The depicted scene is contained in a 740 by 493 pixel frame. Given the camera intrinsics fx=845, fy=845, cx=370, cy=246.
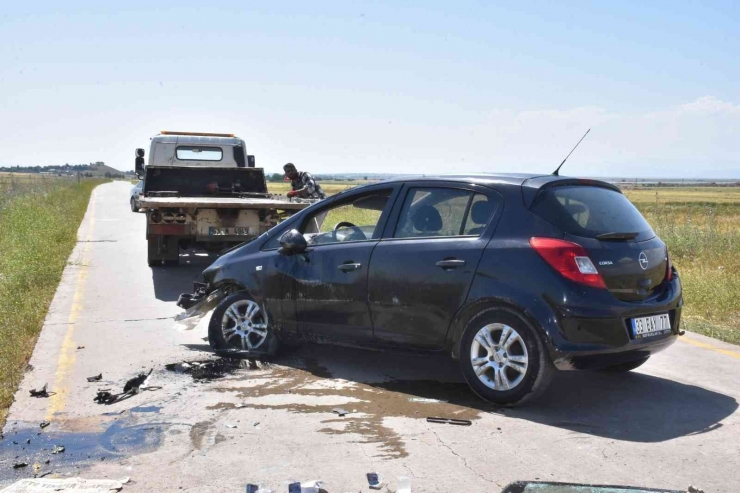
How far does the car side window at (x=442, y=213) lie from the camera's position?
6289 mm

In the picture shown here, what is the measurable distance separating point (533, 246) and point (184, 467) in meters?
2.74

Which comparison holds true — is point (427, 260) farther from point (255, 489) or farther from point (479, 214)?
point (255, 489)

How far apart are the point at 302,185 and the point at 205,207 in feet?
9.82

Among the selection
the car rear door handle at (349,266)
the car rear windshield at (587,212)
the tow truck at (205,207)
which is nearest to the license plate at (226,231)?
the tow truck at (205,207)

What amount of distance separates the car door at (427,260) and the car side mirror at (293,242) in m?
0.81

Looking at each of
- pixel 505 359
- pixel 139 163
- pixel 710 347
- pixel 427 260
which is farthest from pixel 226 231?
pixel 505 359

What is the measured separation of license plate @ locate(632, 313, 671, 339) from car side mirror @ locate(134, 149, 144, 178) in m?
14.4

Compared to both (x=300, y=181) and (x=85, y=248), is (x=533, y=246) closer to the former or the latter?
(x=300, y=181)

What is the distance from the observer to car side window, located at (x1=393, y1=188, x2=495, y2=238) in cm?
629

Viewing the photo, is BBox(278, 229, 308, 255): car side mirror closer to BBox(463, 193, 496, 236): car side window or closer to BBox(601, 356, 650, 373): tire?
BBox(463, 193, 496, 236): car side window

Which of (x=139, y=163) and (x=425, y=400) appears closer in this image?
(x=425, y=400)

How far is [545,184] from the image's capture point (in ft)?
20.2

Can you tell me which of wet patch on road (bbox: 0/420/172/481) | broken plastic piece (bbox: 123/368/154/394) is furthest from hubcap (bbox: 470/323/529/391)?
broken plastic piece (bbox: 123/368/154/394)

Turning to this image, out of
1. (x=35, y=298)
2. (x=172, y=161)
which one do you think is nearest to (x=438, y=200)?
(x=35, y=298)
